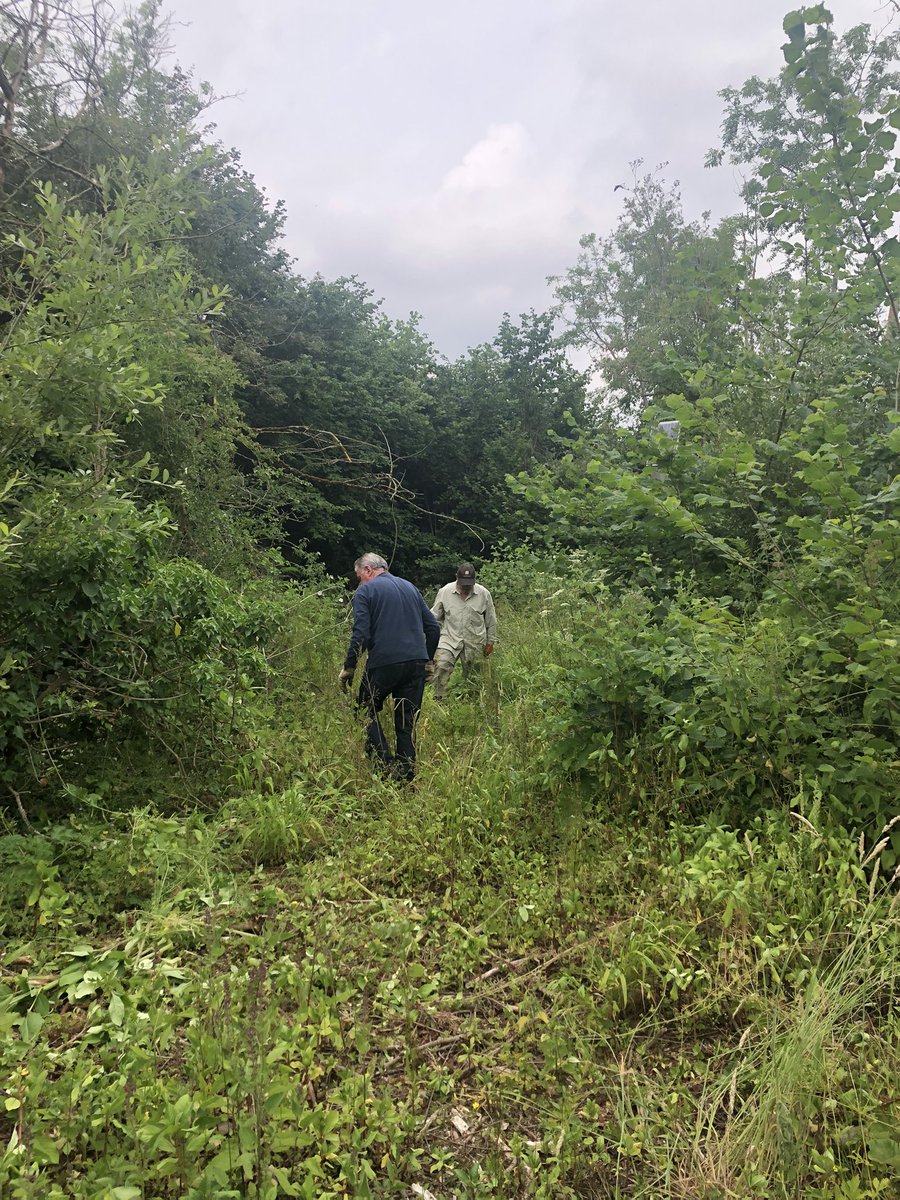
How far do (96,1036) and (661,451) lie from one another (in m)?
4.91

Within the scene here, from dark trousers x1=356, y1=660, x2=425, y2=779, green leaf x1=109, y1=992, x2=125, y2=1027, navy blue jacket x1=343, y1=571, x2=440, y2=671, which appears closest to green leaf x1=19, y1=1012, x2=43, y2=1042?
green leaf x1=109, y1=992, x2=125, y2=1027

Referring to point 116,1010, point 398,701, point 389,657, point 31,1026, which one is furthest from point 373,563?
point 31,1026

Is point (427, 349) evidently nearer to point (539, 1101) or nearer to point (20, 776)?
point (20, 776)

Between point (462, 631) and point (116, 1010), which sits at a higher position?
point (462, 631)

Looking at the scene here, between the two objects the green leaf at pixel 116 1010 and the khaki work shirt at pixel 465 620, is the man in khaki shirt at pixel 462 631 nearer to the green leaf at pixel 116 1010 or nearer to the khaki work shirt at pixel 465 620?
the khaki work shirt at pixel 465 620

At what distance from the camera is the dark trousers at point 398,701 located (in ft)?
16.5

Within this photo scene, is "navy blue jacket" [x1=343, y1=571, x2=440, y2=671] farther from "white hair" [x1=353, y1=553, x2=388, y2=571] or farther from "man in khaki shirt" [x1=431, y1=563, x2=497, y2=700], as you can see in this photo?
"man in khaki shirt" [x1=431, y1=563, x2=497, y2=700]

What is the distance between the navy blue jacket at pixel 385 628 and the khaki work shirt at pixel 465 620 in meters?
1.92

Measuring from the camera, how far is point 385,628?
5.06 meters

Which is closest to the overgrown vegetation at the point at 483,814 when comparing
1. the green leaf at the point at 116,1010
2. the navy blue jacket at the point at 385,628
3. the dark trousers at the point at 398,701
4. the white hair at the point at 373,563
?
the green leaf at the point at 116,1010

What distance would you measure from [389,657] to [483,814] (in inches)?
57.0

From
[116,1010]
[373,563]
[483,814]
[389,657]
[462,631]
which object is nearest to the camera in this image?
[116,1010]

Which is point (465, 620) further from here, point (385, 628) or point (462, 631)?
point (385, 628)

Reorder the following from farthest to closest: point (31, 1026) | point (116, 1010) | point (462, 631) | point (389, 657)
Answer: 1. point (462, 631)
2. point (389, 657)
3. point (116, 1010)
4. point (31, 1026)
